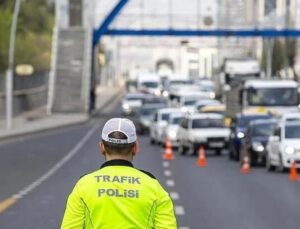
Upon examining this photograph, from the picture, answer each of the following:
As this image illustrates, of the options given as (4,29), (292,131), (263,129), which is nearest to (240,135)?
(263,129)

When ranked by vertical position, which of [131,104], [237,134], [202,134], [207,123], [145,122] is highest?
[237,134]

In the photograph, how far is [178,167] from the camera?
35.5 meters

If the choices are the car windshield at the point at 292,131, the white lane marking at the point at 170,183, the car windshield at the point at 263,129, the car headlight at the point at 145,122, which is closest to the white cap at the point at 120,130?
the white lane marking at the point at 170,183

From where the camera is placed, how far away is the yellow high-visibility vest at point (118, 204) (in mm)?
6418

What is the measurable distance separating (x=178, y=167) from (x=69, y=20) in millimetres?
60152

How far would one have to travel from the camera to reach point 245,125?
4181cm

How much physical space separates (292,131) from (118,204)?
1076 inches

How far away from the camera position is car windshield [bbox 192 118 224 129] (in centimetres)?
4491

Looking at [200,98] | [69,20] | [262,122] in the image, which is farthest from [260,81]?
[69,20]

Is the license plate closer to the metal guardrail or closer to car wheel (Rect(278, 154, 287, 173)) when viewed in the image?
car wheel (Rect(278, 154, 287, 173))

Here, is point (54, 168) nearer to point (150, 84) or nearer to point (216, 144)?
point (216, 144)

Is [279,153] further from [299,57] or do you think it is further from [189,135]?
[299,57]

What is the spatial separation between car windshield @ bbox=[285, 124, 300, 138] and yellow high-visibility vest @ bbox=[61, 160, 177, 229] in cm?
2672

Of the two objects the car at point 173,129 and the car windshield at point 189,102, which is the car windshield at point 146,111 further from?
the car at point 173,129
